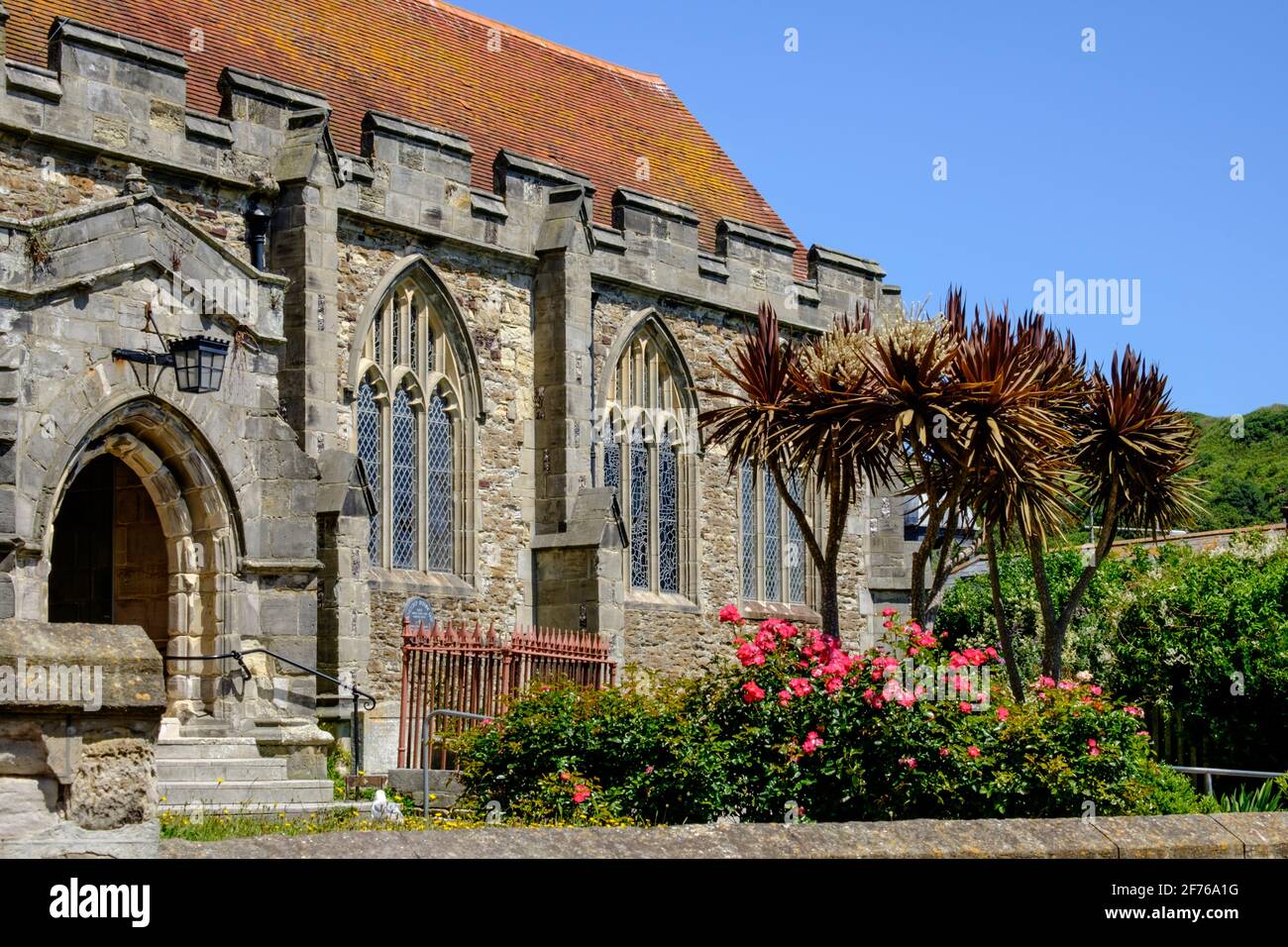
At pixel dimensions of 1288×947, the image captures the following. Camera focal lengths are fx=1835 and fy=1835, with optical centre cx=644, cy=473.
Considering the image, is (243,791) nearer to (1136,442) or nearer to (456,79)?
(1136,442)

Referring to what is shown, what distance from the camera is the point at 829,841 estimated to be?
735 cm

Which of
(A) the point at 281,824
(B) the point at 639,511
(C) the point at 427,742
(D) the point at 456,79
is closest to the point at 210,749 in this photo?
(C) the point at 427,742

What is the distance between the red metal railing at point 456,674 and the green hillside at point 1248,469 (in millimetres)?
39610

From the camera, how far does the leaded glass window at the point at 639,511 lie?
24297 mm

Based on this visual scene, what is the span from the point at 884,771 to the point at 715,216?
1676 cm

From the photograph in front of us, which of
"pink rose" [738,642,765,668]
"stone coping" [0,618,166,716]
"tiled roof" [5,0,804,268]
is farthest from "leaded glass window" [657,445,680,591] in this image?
"stone coping" [0,618,166,716]

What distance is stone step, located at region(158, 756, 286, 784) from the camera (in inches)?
566

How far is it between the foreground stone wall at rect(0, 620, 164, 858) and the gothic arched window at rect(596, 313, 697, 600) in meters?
17.5

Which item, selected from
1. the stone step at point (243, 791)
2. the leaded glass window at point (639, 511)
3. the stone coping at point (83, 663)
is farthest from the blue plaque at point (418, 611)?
the stone coping at point (83, 663)

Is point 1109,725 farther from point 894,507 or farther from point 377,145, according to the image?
point 894,507

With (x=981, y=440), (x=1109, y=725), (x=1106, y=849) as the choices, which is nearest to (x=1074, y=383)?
(x=981, y=440)

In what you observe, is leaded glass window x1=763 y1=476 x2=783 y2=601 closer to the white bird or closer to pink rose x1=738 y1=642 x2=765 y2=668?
the white bird

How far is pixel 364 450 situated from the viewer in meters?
20.6

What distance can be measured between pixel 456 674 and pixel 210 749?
Result: 3311 millimetres
